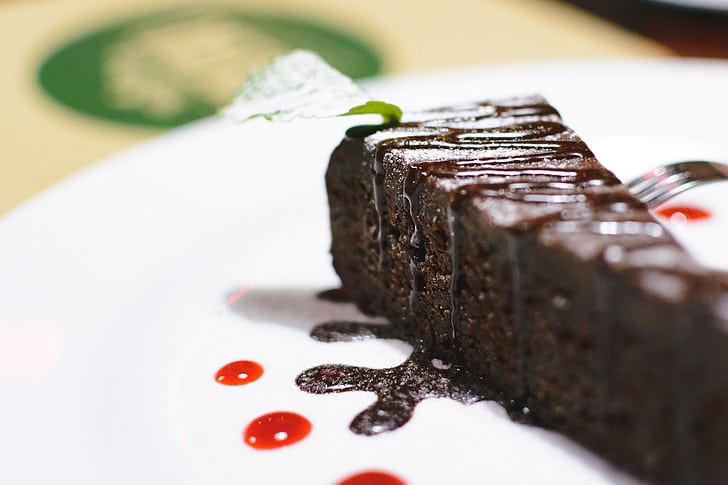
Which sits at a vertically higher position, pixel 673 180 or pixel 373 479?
pixel 673 180

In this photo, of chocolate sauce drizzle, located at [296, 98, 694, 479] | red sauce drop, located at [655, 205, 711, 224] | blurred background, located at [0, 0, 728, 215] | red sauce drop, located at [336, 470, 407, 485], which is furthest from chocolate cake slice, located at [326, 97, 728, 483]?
blurred background, located at [0, 0, 728, 215]

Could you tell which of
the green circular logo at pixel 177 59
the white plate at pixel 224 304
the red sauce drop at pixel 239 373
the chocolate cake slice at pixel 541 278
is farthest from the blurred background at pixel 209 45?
the chocolate cake slice at pixel 541 278

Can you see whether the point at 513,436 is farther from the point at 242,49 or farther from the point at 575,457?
the point at 242,49

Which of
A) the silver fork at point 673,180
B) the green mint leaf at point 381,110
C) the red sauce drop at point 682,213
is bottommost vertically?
the red sauce drop at point 682,213

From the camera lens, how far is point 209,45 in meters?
3.68

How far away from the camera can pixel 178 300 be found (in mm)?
2029

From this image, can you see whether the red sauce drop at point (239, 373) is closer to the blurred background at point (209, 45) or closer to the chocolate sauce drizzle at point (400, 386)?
the chocolate sauce drizzle at point (400, 386)

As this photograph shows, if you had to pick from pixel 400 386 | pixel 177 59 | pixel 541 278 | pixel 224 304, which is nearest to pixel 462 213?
pixel 541 278

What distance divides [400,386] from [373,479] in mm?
261

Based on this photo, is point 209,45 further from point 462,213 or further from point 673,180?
point 462,213

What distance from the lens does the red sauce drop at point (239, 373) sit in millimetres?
1758

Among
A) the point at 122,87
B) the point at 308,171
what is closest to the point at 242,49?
the point at 122,87

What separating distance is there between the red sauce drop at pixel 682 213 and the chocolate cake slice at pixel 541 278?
566 millimetres

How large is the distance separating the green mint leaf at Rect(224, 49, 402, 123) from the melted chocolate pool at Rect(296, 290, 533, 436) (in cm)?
56
